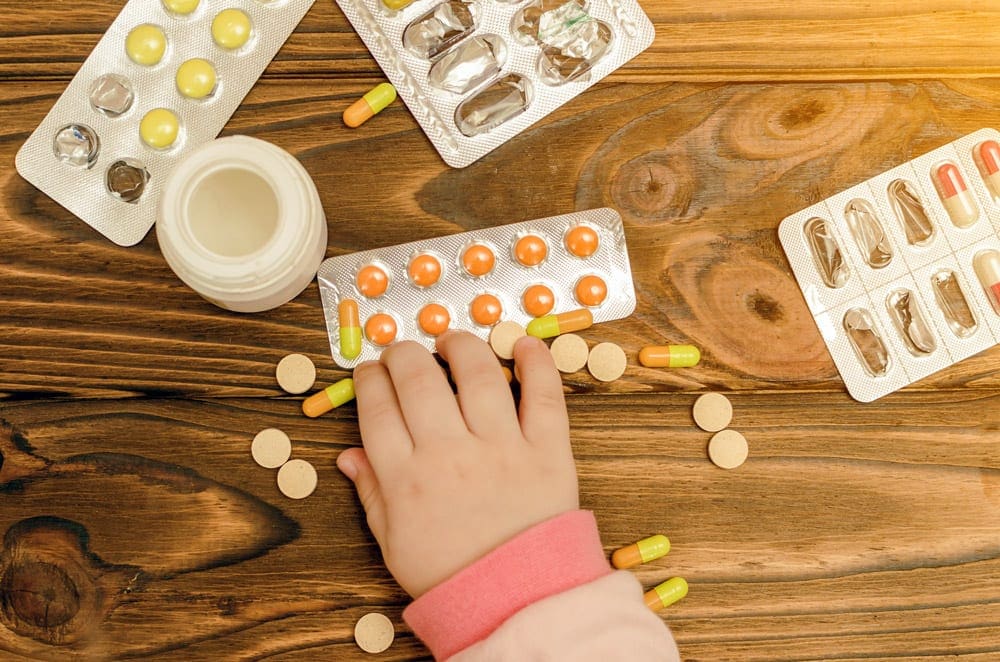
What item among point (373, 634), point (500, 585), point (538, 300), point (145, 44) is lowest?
point (373, 634)

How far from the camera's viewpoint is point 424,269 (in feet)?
2.29

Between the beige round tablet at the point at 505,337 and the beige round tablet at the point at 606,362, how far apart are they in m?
0.06

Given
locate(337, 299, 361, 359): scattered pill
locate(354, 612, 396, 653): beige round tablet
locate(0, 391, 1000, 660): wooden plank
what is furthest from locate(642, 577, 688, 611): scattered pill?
locate(337, 299, 361, 359): scattered pill

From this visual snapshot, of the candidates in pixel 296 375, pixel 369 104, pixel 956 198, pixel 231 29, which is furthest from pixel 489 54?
pixel 956 198

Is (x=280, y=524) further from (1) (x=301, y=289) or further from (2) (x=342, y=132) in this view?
(2) (x=342, y=132)

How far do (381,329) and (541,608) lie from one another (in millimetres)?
265

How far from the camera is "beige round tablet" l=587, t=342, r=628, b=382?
2.32 feet

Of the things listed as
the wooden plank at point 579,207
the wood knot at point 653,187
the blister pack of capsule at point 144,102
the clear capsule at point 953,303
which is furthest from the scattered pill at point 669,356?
the blister pack of capsule at point 144,102

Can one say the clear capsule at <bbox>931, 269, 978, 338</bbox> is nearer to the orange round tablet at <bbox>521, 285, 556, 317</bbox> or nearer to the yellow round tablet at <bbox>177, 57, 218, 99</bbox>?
the orange round tablet at <bbox>521, 285, 556, 317</bbox>

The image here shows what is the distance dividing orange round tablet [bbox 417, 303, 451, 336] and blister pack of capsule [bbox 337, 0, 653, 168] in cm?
13

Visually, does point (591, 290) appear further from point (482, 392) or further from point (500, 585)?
point (500, 585)

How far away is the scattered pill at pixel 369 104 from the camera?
704 mm

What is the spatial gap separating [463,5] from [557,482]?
43 cm

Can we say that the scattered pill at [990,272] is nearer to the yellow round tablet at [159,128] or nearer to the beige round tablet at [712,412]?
the beige round tablet at [712,412]
